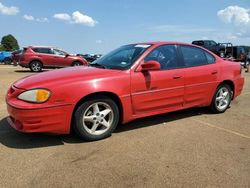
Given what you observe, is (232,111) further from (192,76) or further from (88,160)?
(88,160)

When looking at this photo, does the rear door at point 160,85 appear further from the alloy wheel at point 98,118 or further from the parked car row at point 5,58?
the parked car row at point 5,58

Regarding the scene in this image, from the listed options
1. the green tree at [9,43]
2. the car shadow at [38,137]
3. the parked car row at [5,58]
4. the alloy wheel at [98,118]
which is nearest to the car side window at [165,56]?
the car shadow at [38,137]

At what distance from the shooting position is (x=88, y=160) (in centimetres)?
390

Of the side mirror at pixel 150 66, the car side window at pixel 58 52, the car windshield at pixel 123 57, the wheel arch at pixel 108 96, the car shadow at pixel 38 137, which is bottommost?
the car shadow at pixel 38 137

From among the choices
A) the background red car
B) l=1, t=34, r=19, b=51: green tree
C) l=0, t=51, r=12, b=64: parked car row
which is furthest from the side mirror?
l=1, t=34, r=19, b=51: green tree

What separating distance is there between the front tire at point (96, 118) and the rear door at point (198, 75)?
5.33 ft

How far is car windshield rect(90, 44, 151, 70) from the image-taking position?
5145 millimetres

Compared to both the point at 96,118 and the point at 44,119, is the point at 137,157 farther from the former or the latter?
the point at 44,119

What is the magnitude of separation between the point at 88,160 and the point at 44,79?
145cm

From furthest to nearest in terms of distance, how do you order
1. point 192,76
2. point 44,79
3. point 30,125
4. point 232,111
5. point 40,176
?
point 232,111
point 192,76
point 44,79
point 30,125
point 40,176

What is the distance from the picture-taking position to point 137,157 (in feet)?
13.1

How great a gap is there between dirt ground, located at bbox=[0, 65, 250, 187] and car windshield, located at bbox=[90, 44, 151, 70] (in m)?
1.09

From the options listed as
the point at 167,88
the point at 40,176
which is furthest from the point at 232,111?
the point at 40,176

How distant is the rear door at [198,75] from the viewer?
5.71 metres
